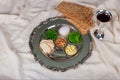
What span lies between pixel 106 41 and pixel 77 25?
0.13 metres

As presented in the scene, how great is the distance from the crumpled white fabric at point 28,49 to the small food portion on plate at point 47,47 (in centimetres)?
5

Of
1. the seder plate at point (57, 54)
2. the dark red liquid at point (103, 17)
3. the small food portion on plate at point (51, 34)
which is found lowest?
the seder plate at point (57, 54)

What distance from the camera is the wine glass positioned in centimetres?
98

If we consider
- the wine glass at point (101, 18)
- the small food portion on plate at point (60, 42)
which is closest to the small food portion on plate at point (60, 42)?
the small food portion on plate at point (60, 42)

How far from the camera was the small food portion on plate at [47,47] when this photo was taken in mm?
941

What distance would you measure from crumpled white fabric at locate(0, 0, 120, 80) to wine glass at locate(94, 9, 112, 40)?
0.02m


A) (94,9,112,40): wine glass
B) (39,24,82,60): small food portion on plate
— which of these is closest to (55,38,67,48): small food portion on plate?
(39,24,82,60): small food portion on plate

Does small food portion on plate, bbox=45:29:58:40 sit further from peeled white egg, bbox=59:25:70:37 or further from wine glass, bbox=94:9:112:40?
wine glass, bbox=94:9:112:40

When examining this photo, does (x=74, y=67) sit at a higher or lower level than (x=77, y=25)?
lower

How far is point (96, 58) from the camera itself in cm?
96

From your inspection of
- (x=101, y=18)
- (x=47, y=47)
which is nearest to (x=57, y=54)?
(x=47, y=47)

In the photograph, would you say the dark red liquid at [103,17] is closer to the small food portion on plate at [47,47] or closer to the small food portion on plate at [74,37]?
the small food portion on plate at [74,37]

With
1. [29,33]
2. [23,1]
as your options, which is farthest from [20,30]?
[23,1]

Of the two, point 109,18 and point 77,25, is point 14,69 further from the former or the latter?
point 109,18
